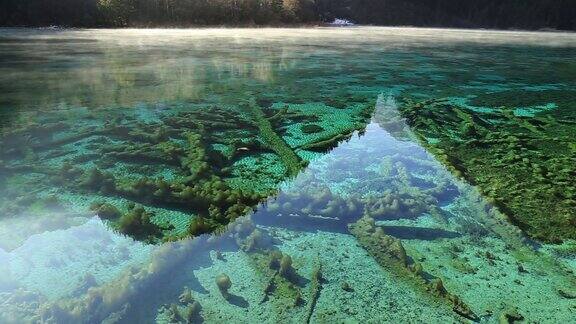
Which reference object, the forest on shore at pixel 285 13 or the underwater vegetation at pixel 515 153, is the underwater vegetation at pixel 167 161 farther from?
the forest on shore at pixel 285 13

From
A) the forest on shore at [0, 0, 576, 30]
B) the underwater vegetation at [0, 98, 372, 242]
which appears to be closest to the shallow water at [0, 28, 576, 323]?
the underwater vegetation at [0, 98, 372, 242]

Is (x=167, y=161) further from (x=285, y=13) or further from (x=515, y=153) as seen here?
(x=285, y=13)

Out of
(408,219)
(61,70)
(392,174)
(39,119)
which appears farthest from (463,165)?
(61,70)

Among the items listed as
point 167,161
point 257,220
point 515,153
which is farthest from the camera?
point 515,153

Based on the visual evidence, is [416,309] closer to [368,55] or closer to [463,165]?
[463,165]

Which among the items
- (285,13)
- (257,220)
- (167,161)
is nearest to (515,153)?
(257,220)

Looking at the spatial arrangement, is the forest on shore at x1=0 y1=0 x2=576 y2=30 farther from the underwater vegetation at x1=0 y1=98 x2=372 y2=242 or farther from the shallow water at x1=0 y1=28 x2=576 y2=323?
the underwater vegetation at x1=0 y1=98 x2=372 y2=242
